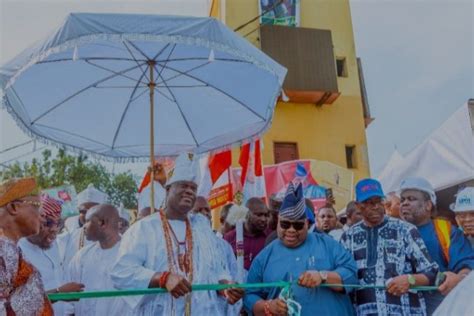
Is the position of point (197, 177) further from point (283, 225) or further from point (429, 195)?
point (429, 195)

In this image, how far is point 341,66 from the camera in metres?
20.7

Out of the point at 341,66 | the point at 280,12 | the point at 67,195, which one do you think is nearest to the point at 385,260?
the point at 67,195

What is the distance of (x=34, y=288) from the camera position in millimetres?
2742

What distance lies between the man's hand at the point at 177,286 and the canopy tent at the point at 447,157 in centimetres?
441

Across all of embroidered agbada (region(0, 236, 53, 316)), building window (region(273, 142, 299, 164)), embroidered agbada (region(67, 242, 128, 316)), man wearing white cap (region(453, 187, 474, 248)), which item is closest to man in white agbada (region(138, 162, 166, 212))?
embroidered agbada (region(67, 242, 128, 316))

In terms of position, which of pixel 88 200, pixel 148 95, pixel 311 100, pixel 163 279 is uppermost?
pixel 311 100

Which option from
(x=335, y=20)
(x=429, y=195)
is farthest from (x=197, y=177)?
(x=335, y=20)

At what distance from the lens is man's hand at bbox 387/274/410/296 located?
136 inches

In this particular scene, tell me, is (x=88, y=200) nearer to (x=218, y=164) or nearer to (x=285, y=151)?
(x=218, y=164)

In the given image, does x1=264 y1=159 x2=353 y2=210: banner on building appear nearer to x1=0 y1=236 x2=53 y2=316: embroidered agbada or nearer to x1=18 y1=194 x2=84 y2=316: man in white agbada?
x1=18 y1=194 x2=84 y2=316: man in white agbada

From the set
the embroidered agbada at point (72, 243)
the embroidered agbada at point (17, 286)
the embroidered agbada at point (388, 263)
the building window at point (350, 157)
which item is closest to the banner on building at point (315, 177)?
the building window at point (350, 157)

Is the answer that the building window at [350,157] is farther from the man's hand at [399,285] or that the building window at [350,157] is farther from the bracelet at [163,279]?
the bracelet at [163,279]

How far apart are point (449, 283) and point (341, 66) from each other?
Answer: 18000mm

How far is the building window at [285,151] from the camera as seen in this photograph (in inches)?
731
